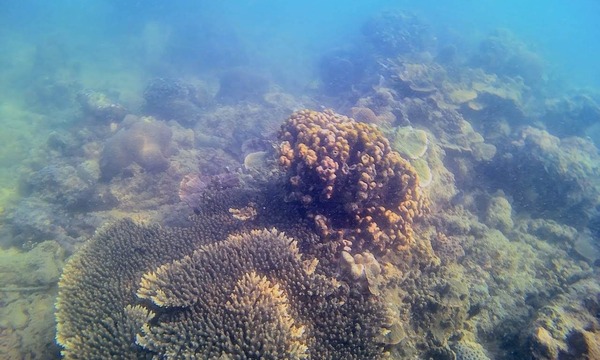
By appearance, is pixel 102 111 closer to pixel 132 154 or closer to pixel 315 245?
pixel 132 154

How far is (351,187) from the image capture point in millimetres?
4785

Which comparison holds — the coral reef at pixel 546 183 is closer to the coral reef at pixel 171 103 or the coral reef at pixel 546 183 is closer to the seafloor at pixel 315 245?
the seafloor at pixel 315 245

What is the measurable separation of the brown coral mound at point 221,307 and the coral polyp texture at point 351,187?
51 cm

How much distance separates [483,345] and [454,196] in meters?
4.28

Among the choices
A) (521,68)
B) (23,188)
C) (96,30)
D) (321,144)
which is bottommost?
(96,30)

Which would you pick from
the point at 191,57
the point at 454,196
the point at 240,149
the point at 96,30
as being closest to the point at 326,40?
the point at 191,57

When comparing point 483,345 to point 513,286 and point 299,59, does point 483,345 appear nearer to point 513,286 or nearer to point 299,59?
point 513,286

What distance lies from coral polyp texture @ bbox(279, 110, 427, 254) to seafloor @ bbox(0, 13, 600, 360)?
3 centimetres

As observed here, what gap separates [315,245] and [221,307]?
154cm

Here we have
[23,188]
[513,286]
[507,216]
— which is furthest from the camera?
[23,188]

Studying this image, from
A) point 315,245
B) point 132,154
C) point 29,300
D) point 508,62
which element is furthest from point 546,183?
point 508,62

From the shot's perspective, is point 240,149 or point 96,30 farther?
point 96,30

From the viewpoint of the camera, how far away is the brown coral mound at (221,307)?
3.37 meters

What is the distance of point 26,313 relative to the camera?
514cm
